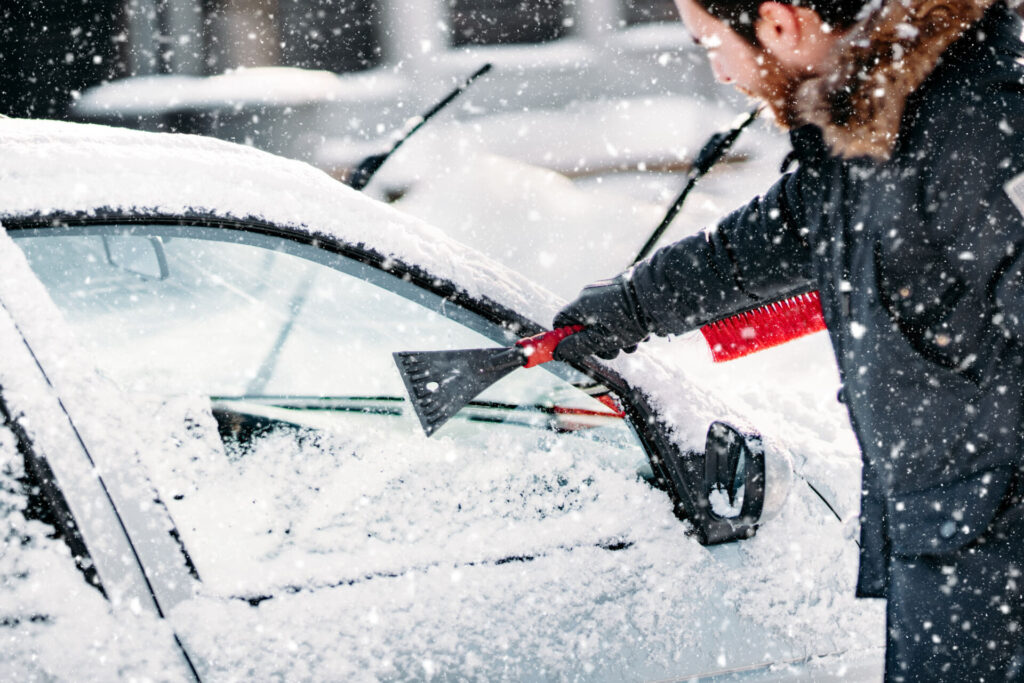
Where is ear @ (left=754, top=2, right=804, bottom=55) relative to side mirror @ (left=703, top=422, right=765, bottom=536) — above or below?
above

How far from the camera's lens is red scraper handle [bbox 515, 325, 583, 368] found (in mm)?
1462

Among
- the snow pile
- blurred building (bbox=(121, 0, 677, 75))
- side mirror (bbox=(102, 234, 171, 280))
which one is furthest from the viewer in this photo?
blurred building (bbox=(121, 0, 677, 75))

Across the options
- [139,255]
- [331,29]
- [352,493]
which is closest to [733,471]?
[352,493]

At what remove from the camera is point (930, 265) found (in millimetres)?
1130

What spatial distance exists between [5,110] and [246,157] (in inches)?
287

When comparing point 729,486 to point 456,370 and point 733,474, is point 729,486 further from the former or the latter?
point 456,370

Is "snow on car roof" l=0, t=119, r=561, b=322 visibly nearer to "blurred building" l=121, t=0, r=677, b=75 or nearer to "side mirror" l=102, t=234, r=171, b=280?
"side mirror" l=102, t=234, r=171, b=280

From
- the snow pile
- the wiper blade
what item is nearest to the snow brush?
the wiper blade

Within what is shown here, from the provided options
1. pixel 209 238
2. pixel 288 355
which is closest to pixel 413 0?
pixel 288 355

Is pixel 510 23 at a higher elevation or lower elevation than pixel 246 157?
higher

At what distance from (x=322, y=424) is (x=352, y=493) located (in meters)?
0.30

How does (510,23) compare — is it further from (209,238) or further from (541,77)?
(209,238)

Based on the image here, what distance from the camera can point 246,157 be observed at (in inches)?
60.6

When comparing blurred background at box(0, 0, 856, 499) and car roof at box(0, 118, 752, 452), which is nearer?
car roof at box(0, 118, 752, 452)
